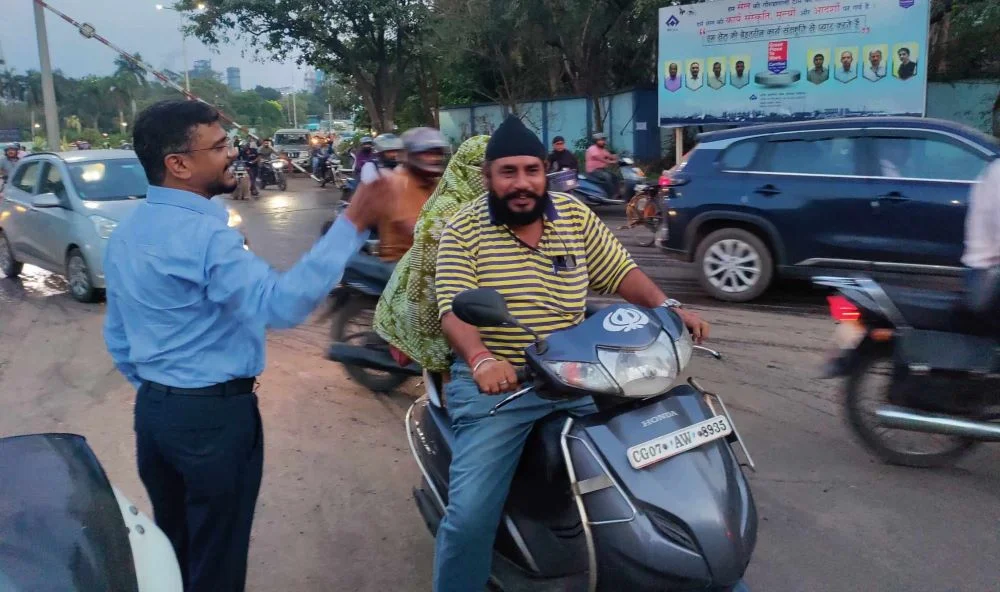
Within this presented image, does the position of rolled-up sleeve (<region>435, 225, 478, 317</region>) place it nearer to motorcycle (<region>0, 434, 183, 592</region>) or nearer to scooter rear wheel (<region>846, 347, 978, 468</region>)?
motorcycle (<region>0, 434, 183, 592</region>)

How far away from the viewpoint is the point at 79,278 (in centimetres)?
908

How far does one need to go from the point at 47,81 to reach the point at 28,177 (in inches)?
360

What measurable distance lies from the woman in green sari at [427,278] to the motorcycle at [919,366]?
187cm

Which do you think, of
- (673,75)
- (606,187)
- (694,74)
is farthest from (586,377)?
(673,75)

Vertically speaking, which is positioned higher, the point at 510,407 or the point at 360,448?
the point at 510,407

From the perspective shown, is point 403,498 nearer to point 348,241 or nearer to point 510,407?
point 510,407

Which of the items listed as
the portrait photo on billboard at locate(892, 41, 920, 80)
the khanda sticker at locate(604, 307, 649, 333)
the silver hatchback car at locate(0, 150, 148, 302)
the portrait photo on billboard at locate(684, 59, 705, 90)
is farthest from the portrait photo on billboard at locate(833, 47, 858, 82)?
the khanda sticker at locate(604, 307, 649, 333)

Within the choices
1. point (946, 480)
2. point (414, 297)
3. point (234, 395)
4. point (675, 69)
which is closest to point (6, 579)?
point (234, 395)

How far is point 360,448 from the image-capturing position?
4.91 metres

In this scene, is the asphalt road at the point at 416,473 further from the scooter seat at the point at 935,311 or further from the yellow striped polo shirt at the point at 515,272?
the yellow striped polo shirt at the point at 515,272

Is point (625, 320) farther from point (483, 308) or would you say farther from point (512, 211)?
point (512, 211)

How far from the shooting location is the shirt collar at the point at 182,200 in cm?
237

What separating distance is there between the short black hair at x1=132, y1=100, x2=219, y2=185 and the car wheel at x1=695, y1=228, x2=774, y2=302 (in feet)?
21.4

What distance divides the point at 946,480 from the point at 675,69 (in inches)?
604
